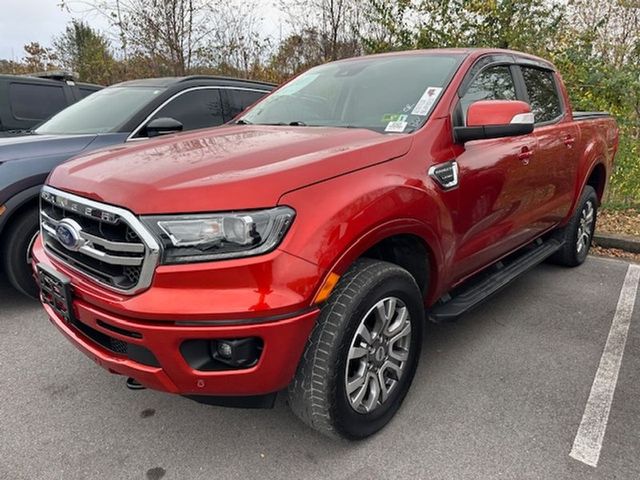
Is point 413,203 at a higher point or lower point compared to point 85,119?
lower

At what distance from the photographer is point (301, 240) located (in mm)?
1771

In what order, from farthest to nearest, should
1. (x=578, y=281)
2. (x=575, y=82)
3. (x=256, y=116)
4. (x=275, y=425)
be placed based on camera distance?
(x=575, y=82), (x=578, y=281), (x=256, y=116), (x=275, y=425)

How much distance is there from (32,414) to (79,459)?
0.52m

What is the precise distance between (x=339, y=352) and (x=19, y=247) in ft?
9.37

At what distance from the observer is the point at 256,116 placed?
3326 millimetres

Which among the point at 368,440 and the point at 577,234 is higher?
the point at 577,234

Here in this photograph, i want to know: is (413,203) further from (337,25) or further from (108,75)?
(108,75)

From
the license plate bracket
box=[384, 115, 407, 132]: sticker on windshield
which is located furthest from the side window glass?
box=[384, 115, 407, 132]: sticker on windshield

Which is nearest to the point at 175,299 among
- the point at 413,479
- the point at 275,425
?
the point at 275,425

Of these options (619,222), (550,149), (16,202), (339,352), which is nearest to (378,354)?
(339,352)

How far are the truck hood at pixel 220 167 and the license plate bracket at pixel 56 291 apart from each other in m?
0.38

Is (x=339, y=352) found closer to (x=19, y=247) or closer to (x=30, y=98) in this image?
(x=19, y=247)

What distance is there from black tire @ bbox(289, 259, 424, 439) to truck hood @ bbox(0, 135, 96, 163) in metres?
2.90

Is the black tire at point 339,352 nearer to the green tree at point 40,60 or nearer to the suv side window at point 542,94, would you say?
the suv side window at point 542,94
